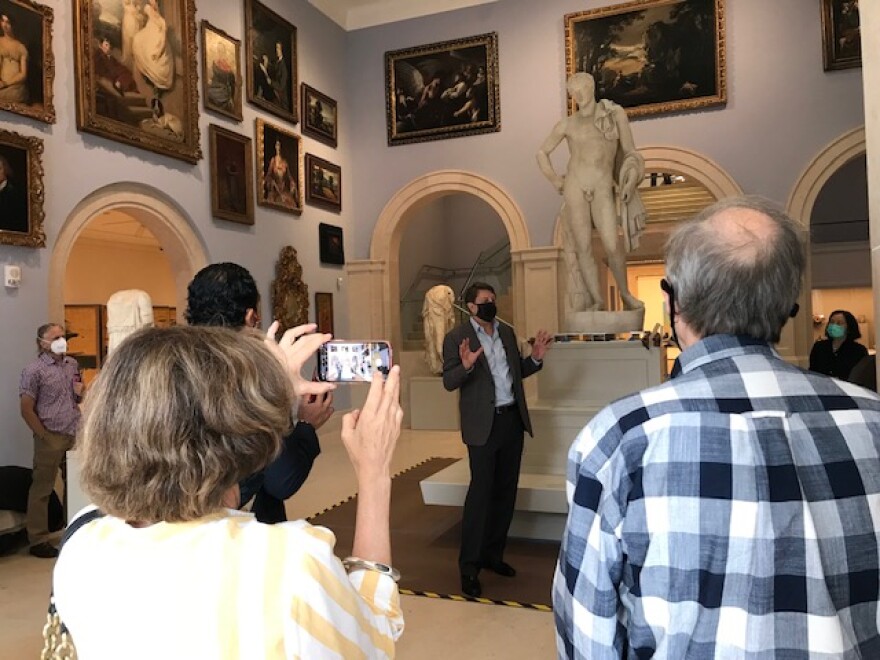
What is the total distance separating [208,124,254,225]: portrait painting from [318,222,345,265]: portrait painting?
203 centimetres

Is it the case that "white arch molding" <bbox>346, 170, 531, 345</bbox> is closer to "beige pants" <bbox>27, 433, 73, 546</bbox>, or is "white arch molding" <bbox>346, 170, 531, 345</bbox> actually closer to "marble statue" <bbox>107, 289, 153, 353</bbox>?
"beige pants" <bbox>27, 433, 73, 546</bbox>

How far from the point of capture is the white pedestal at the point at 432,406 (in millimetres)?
12792

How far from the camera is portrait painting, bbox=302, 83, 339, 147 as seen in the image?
12.6 metres

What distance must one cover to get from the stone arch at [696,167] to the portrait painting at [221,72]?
658 cm

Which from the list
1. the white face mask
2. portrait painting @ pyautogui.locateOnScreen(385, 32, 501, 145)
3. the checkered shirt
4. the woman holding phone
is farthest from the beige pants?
portrait painting @ pyautogui.locateOnScreen(385, 32, 501, 145)

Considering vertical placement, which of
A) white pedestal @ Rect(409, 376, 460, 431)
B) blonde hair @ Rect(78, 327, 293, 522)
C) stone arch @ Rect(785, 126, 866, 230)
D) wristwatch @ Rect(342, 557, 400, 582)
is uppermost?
stone arch @ Rect(785, 126, 866, 230)

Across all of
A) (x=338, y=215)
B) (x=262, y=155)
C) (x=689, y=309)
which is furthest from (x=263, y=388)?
(x=338, y=215)

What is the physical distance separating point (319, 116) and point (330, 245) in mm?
2257

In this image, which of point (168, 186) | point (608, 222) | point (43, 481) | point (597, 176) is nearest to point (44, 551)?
point (43, 481)

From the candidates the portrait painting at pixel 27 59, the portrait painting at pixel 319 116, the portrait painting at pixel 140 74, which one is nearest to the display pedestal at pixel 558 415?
the portrait painting at pixel 27 59

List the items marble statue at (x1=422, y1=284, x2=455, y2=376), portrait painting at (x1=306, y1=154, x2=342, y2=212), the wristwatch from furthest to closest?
marble statue at (x1=422, y1=284, x2=455, y2=376) → portrait painting at (x1=306, y1=154, x2=342, y2=212) → the wristwatch

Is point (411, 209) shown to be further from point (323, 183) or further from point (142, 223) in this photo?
point (142, 223)

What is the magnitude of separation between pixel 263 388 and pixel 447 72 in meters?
12.9

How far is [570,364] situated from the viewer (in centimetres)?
657
